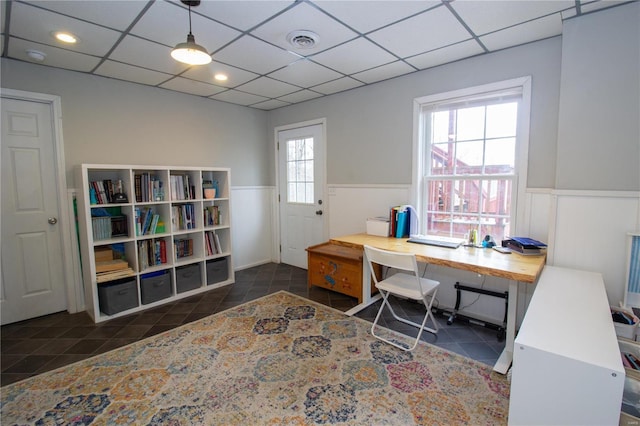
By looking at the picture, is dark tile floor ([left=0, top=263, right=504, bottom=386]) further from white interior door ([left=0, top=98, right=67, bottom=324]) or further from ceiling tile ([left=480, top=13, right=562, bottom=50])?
ceiling tile ([left=480, top=13, right=562, bottom=50])

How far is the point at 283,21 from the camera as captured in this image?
217cm

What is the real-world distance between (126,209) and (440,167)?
3.45m

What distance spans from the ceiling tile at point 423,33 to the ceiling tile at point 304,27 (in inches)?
11.3

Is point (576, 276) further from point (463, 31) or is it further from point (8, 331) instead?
point (8, 331)

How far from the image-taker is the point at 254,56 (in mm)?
2760

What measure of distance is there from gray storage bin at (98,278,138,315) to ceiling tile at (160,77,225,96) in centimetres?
228

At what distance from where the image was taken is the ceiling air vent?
2331 mm

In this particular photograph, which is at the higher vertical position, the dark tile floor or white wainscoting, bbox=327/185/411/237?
white wainscoting, bbox=327/185/411/237

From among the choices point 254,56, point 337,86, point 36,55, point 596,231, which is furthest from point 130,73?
point 596,231

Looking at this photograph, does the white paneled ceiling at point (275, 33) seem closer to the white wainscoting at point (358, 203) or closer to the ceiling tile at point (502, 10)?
the ceiling tile at point (502, 10)

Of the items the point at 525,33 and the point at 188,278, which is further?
the point at 188,278

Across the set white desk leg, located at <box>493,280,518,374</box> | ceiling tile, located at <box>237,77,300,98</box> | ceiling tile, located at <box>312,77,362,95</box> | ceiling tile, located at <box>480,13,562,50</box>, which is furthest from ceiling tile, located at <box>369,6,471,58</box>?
white desk leg, located at <box>493,280,518,374</box>

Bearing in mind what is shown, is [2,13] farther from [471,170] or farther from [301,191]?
[471,170]

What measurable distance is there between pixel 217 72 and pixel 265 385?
2.96 metres
